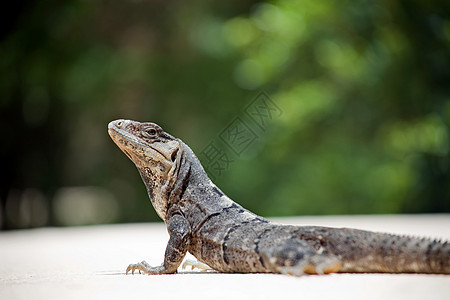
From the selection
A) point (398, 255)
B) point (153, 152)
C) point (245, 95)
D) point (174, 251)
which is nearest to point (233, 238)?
point (174, 251)

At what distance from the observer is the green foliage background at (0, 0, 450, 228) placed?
1680cm

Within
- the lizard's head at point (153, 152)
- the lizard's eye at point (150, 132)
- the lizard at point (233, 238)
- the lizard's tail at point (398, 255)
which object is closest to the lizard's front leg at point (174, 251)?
the lizard at point (233, 238)

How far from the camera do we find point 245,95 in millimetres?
20984

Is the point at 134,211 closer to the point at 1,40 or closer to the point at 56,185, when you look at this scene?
the point at 56,185

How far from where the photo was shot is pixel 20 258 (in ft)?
23.9

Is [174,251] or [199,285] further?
[174,251]

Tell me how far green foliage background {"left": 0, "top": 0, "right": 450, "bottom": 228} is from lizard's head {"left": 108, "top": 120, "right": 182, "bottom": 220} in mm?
11287

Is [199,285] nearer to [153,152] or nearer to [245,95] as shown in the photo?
[153,152]

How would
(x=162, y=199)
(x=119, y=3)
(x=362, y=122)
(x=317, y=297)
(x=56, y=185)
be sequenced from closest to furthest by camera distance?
(x=317, y=297) → (x=162, y=199) → (x=362, y=122) → (x=56, y=185) → (x=119, y=3)

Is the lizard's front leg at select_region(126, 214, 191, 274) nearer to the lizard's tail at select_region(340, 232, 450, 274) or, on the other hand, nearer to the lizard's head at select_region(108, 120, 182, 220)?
the lizard's head at select_region(108, 120, 182, 220)

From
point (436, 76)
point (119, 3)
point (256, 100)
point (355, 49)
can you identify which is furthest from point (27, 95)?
point (436, 76)

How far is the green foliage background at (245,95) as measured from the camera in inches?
661

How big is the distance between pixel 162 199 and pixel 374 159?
14203 millimetres

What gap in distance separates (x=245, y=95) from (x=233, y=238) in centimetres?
1627
